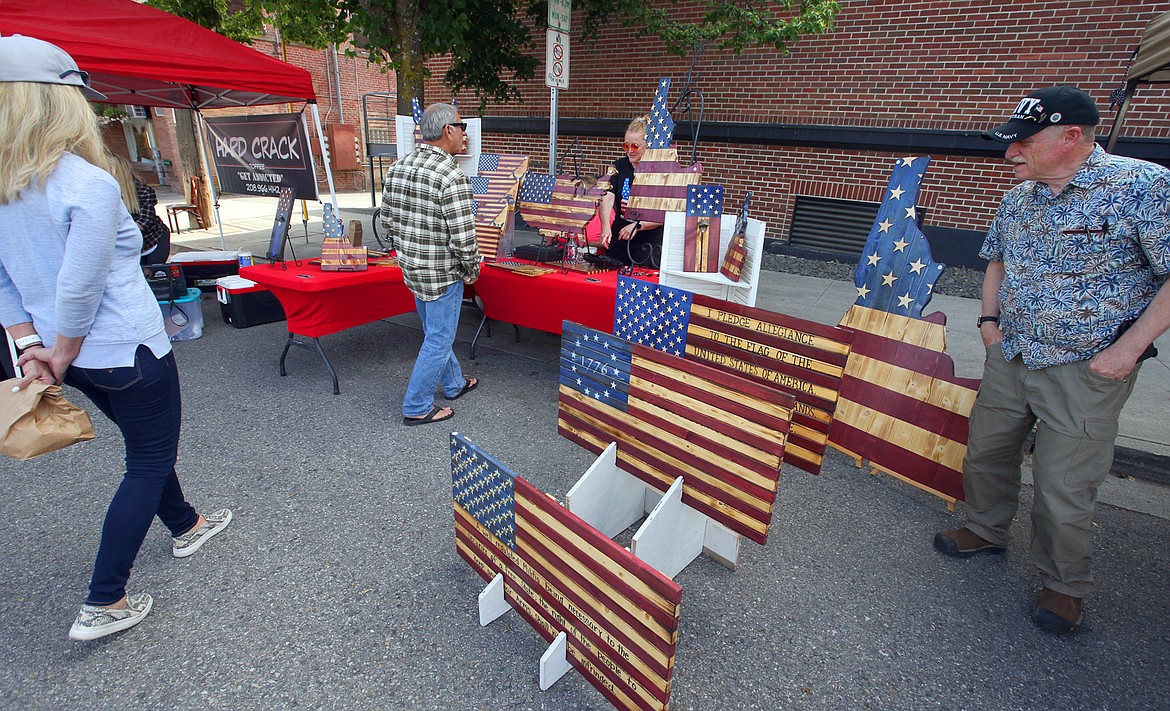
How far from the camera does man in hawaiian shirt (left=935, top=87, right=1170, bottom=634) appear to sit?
195cm

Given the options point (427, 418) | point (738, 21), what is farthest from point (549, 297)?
point (738, 21)

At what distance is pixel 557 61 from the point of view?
5.66 meters

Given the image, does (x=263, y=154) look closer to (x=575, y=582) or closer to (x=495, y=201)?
(x=495, y=201)

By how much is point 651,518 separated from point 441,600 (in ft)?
3.09

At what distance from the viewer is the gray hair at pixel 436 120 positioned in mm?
3270

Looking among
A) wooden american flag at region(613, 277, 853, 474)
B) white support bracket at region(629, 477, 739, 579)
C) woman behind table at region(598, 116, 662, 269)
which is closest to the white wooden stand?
white support bracket at region(629, 477, 739, 579)

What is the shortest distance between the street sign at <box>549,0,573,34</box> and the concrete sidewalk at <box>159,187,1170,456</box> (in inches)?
141

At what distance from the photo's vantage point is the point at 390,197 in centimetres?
339

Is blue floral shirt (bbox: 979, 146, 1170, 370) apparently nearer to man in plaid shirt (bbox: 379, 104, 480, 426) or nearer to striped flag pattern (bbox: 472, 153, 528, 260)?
man in plaid shirt (bbox: 379, 104, 480, 426)

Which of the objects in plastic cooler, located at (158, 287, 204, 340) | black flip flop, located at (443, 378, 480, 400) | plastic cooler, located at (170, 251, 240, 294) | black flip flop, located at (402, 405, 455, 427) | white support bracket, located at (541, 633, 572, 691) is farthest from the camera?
plastic cooler, located at (170, 251, 240, 294)

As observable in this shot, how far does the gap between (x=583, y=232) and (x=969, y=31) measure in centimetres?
614

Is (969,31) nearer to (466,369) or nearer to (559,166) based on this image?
(559,166)

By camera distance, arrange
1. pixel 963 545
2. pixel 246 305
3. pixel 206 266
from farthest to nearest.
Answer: pixel 206 266 → pixel 246 305 → pixel 963 545

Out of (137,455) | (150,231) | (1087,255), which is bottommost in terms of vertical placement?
(137,455)
